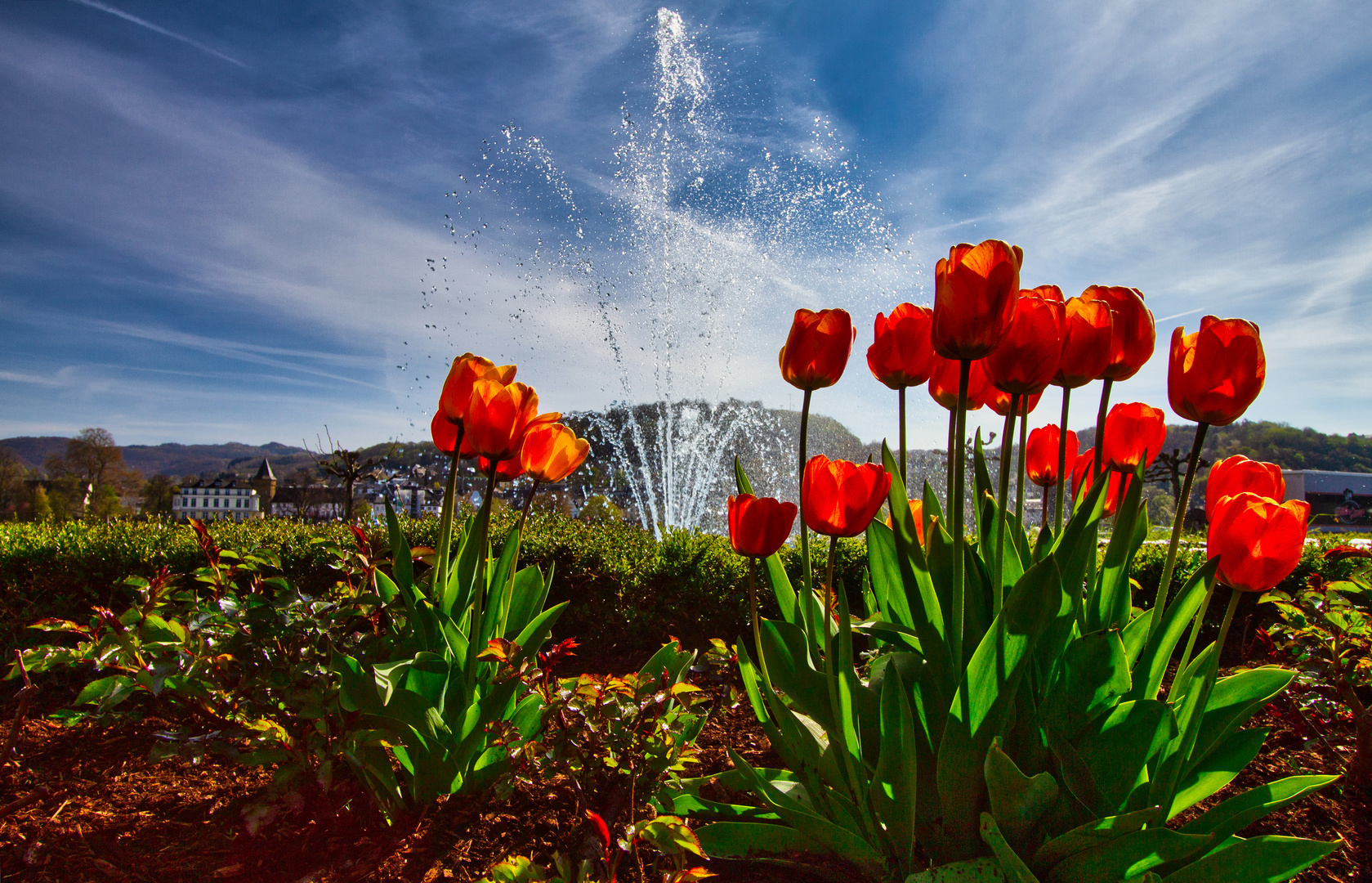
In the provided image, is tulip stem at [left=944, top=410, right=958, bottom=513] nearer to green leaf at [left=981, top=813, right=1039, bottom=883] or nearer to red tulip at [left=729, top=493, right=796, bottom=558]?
red tulip at [left=729, top=493, right=796, bottom=558]

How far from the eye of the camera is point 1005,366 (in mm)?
1536

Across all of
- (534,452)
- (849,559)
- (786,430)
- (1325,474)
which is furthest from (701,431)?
(1325,474)

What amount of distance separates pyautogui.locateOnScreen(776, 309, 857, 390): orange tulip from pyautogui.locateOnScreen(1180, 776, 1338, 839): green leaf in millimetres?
1356

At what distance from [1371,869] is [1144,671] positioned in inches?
49.5

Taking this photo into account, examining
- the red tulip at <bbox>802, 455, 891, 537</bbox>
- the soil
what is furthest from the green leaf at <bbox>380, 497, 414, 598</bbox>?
the red tulip at <bbox>802, 455, 891, 537</bbox>

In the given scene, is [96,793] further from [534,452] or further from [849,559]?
[849,559]

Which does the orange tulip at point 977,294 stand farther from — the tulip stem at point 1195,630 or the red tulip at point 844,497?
the tulip stem at point 1195,630

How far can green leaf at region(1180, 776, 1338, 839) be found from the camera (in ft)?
5.20

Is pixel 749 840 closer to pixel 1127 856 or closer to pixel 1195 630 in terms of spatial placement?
pixel 1127 856

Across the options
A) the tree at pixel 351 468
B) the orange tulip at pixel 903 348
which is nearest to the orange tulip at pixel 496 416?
the orange tulip at pixel 903 348

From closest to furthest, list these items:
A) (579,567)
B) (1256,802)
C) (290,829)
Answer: (1256,802) → (290,829) → (579,567)

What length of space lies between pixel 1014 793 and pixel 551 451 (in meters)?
1.46

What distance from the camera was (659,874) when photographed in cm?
164

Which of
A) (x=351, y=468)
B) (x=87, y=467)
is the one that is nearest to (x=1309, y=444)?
(x=351, y=468)
